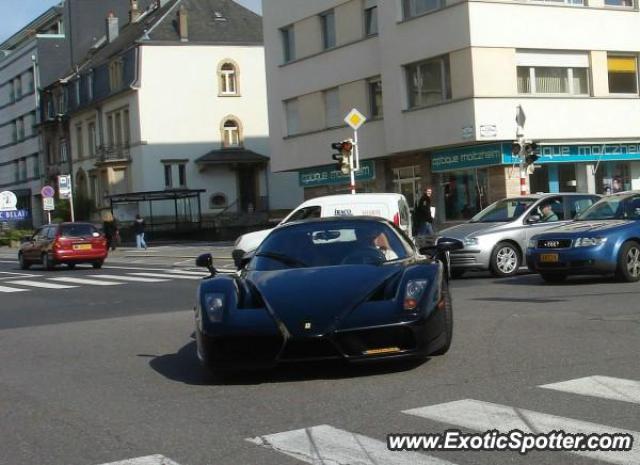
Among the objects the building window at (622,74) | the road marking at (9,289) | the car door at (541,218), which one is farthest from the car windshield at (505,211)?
the building window at (622,74)

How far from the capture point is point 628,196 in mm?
15578

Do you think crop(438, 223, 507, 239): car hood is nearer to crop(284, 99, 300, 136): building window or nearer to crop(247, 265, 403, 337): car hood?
crop(247, 265, 403, 337): car hood

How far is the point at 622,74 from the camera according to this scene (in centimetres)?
3444

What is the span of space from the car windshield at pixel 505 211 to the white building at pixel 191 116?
3983 centimetres

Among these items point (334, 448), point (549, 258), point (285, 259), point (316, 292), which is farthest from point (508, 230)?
Result: point (334, 448)

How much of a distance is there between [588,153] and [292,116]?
13.0 m

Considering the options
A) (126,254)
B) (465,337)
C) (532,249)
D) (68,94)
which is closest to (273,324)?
(465,337)

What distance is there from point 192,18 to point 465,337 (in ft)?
179

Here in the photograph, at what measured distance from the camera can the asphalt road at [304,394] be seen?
5.58m

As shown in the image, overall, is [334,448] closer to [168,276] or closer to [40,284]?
[168,276]

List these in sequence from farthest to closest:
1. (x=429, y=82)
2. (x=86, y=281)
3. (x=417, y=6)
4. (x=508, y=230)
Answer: (x=417, y=6)
(x=429, y=82)
(x=86, y=281)
(x=508, y=230)

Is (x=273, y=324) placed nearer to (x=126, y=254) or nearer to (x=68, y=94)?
(x=126, y=254)

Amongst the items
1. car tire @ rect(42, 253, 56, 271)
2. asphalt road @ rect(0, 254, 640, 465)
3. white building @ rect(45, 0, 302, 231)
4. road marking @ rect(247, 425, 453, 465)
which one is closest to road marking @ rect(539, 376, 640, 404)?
asphalt road @ rect(0, 254, 640, 465)

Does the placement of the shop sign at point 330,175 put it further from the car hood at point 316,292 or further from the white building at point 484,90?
the car hood at point 316,292
